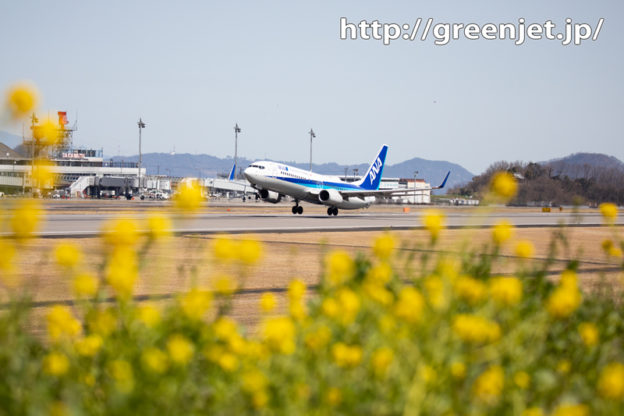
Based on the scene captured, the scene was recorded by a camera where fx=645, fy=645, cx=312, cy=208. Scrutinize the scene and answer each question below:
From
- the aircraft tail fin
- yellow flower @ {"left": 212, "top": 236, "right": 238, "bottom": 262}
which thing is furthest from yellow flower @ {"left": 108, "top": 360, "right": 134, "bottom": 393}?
the aircraft tail fin

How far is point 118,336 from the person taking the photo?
394 centimetres

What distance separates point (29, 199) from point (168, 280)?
31.8 ft

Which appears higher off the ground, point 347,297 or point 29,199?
point 29,199

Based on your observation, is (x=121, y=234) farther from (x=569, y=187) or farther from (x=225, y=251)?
(x=569, y=187)

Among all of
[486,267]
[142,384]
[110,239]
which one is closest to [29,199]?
[110,239]

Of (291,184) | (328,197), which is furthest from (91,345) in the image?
(328,197)

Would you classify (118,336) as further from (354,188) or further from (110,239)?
(354,188)

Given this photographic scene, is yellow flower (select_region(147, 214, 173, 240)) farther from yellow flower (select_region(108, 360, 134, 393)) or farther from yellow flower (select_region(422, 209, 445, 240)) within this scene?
yellow flower (select_region(422, 209, 445, 240))

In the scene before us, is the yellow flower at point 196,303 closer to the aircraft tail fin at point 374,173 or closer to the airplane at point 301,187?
the airplane at point 301,187

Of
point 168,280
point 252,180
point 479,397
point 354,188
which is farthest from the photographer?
point 354,188

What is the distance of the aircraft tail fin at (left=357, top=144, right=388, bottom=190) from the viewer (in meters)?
61.2

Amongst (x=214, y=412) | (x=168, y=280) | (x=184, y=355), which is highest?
(x=184, y=355)

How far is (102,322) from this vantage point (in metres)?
3.72

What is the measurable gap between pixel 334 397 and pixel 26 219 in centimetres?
174
